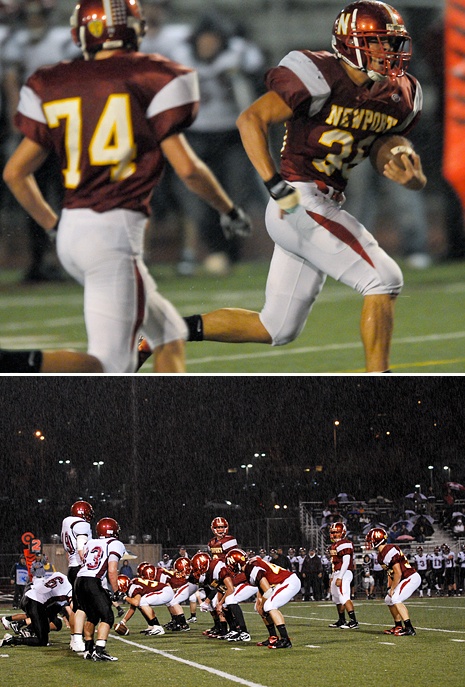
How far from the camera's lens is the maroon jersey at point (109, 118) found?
13.2 ft

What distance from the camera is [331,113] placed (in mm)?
4105

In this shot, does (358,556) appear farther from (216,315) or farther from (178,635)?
(216,315)

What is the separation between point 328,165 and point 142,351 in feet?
3.32

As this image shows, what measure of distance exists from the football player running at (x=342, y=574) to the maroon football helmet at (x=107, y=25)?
338 cm

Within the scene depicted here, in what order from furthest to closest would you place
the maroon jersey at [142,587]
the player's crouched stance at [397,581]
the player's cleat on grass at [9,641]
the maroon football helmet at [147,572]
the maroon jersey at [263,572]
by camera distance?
the maroon football helmet at [147,572] → the maroon jersey at [142,587] → the player's crouched stance at [397,581] → the player's cleat on grass at [9,641] → the maroon jersey at [263,572]

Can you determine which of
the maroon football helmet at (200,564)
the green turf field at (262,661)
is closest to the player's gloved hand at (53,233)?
the green turf field at (262,661)

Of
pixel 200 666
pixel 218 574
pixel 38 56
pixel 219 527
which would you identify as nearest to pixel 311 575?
pixel 219 527

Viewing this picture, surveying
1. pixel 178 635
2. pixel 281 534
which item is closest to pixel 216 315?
pixel 178 635

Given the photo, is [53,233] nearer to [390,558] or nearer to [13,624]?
[13,624]

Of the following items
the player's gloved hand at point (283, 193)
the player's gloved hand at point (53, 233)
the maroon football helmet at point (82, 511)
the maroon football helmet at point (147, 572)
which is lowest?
the maroon football helmet at point (147, 572)

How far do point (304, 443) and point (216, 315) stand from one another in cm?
1481

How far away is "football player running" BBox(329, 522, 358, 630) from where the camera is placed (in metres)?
6.39

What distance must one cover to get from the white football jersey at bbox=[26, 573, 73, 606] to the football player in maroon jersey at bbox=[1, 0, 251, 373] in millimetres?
1539

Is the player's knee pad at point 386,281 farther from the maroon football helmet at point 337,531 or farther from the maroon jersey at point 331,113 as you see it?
the maroon football helmet at point 337,531
